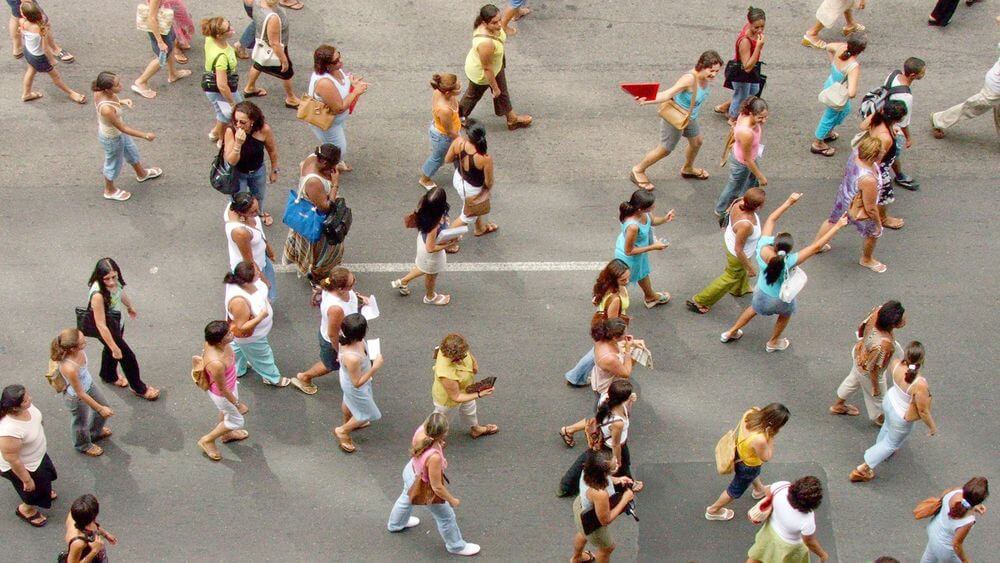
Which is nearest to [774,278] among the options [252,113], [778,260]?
[778,260]

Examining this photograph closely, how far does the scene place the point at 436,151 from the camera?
12.1 metres

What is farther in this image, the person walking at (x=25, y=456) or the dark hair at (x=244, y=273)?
the dark hair at (x=244, y=273)

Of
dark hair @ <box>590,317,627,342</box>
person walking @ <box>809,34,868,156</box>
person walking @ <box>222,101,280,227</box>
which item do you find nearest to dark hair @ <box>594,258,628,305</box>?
dark hair @ <box>590,317,627,342</box>

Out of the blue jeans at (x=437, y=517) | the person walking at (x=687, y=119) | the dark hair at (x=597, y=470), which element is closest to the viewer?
the dark hair at (x=597, y=470)

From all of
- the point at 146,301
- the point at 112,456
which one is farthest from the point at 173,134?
the point at 112,456

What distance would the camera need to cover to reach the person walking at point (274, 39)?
12.7 m

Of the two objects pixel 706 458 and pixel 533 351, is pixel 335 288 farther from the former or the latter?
pixel 706 458

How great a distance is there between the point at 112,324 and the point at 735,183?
6.53 meters

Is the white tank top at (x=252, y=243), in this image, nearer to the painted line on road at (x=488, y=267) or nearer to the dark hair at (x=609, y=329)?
the painted line on road at (x=488, y=267)

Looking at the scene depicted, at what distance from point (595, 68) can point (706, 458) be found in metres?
6.30

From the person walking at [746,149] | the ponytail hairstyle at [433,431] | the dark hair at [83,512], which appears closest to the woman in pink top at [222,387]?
the dark hair at [83,512]

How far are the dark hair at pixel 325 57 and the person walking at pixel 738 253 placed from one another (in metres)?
4.42

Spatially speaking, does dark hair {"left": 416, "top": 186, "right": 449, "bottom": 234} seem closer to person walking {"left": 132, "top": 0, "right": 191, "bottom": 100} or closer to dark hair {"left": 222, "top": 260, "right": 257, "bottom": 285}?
dark hair {"left": 222, "top": 260, "right": 257, "bottom": 285}

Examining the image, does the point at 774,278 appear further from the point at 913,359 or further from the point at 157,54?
the point at 157,54
